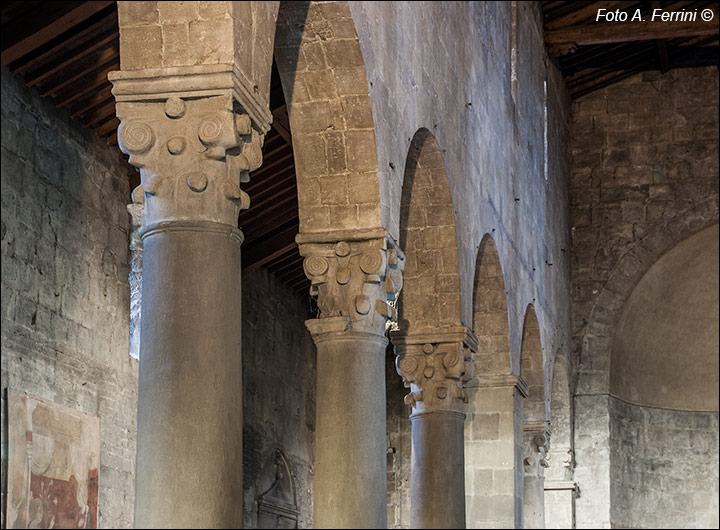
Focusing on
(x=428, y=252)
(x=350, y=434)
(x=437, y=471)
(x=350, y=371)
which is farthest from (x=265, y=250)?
(x=350, y=434)

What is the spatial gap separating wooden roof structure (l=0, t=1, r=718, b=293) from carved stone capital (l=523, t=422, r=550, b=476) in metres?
2.94

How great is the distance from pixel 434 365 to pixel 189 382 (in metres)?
4.40

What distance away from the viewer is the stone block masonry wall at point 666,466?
53.9ft

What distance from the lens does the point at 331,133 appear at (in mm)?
6414

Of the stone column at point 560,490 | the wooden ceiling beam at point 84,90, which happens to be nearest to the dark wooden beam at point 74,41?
the wooden ceiling beam at point 84,90

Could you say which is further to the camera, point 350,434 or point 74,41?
point 74,41

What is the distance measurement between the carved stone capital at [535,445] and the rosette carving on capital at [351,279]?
281 inches

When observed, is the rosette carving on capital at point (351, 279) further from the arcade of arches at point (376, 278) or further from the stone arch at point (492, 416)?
the stone arch at point (492, 416)

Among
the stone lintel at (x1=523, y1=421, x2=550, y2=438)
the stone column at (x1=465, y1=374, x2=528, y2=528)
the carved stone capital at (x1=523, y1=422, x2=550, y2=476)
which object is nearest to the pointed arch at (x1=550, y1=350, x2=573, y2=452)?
the carved stone capital at (x1=523, y1=422, x2=550, y2=476)

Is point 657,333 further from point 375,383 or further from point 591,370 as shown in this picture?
point 375,383

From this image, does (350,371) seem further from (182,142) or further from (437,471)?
(437,471)

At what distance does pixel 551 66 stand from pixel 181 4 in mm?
11437

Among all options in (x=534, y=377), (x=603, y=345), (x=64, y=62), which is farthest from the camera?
(x=603, y=345)

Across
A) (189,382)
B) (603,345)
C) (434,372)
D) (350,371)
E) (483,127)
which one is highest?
(483,127)
